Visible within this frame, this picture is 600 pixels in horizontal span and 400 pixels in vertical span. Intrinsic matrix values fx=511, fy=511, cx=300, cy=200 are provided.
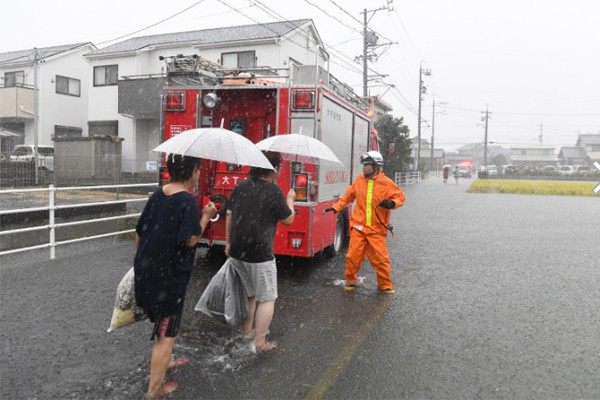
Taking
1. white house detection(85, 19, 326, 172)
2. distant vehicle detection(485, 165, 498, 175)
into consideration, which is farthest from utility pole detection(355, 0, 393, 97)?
distant vehicle detection(485, 165, 498, 175)

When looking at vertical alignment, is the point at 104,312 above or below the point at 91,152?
below

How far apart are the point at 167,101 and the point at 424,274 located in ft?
14.6

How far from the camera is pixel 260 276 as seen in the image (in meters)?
4.22

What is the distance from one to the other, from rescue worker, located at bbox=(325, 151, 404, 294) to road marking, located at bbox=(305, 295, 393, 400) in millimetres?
605

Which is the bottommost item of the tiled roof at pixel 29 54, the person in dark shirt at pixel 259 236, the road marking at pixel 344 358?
the road marking at pixel 344 358

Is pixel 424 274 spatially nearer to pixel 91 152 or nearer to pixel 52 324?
pixel 52 324

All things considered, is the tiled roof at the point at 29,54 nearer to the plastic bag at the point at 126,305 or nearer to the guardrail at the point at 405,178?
the guardrail at the point at 405,178

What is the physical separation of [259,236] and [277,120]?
2.84m

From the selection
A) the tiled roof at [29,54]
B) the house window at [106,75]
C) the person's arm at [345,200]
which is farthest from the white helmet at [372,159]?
the tiled roof at [29,54]

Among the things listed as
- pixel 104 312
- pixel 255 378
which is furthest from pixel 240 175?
pixel 255 378

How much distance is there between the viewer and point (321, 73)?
22.5 ft

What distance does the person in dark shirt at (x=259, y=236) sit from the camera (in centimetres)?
418

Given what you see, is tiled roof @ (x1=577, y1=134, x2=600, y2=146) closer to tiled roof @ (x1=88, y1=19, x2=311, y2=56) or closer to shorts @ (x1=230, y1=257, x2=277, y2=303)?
tiled roof @ (x1=88, y1=19, x2=311, y2=56)

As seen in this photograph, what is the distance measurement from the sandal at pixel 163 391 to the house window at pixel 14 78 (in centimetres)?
3281
